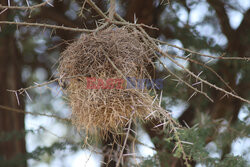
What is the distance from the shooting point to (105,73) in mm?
1380

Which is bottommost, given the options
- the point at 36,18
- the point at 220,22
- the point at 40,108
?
the point at 40,108

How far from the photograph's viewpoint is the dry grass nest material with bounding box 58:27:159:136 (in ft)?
4.44

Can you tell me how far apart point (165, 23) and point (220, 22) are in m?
0.53

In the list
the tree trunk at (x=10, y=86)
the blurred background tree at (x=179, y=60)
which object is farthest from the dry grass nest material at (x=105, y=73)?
the tree trunk at (x=10, y=86)

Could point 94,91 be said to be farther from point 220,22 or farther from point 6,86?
point 6,86

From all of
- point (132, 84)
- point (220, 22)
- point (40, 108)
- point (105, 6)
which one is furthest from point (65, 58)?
point (40, 108)

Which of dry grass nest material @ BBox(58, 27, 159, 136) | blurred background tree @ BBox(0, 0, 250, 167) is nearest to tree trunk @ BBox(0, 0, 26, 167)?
blurred background tree @ BBox(0, 0, 250, 167)

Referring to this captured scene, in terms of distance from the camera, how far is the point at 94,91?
1368 mm

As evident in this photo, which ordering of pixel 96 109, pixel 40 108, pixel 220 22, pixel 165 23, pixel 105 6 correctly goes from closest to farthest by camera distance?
1. pixel 96 109
2. pixel 105 6
3. pixel 165 23
4. pixel 220 22
5. pixel 40 108

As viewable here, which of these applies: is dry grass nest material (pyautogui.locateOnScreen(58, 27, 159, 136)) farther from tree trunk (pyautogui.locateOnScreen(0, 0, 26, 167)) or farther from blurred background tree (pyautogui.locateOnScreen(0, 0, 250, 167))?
tree trunk (pyautogui.locateOnScreen(0, 0, 26, 167))

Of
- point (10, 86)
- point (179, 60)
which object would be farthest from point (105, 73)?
point (10, 86)

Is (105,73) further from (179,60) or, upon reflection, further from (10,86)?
(10,86)

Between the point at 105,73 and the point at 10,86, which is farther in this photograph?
the point at 10,86

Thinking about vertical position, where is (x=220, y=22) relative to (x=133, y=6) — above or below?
below
